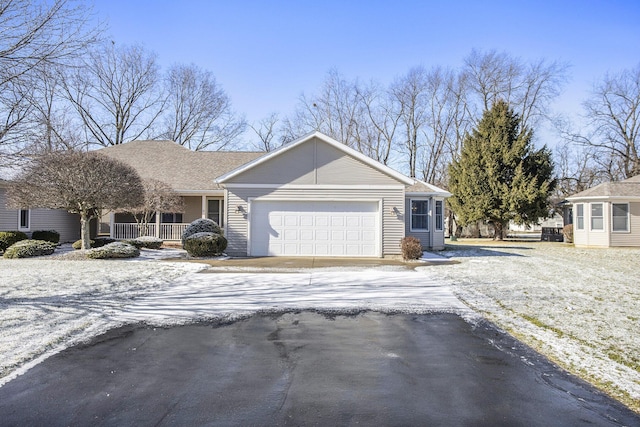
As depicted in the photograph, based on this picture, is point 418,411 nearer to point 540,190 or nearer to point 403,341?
point 403,341

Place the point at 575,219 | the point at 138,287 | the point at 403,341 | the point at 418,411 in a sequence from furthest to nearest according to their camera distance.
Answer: the point at 575,219, the point at 138,287, the point at 403,341, the point at 418,411

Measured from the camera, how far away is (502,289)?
9648 mm

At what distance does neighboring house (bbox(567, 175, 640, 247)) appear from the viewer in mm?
22750

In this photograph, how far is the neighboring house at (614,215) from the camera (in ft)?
74.6

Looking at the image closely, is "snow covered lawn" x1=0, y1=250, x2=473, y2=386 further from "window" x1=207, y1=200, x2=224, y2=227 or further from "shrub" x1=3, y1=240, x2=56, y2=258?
"window" x1=207, y1=200, x2=224, y2=227

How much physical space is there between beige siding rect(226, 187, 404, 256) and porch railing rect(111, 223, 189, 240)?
7160 mm

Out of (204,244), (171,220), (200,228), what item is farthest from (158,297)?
(171,220)

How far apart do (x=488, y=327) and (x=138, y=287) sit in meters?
7.41

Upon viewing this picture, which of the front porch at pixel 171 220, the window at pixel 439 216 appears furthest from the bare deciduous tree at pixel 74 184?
the window at pixel 439 216

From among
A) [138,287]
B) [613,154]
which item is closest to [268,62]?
[138,287]

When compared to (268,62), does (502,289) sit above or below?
below

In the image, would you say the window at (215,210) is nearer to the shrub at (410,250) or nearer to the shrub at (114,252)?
the shrub at (114,252)

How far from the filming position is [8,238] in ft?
57.0

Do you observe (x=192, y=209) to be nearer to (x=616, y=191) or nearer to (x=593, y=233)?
(x=593, y=233)
